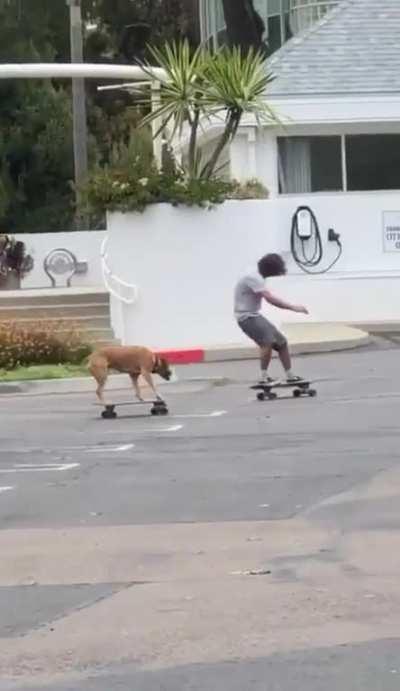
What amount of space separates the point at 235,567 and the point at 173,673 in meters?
2.35

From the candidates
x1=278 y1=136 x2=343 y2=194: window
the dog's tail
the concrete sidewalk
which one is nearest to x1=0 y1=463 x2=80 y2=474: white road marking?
the dog's tail

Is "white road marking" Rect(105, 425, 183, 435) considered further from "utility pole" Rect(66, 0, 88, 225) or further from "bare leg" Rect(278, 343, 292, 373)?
"utility pole" Rect(66, 0, 88, 225)

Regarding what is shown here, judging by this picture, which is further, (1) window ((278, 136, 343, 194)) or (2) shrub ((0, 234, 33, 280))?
(2) shrub ((0, 234, 33, 280))

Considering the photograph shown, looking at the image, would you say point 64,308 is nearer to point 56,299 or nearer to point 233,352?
point 56,299

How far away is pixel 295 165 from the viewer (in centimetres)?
3222

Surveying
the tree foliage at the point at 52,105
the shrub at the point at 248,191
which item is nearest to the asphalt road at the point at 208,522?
the shrub at the point at 248,191

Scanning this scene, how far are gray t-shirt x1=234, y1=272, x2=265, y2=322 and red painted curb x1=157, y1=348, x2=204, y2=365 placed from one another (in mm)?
5542

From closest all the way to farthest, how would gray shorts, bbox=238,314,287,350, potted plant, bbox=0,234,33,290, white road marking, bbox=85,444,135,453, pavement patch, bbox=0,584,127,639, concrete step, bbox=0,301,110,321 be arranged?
pavement patch, bbox=0,584,127,639, white road marking, bbox=85,444,135,453, gray shorts, bbox=238,314,287,350, concrete step, bbox=0,301,110,321, potted plant, bbox=0,234,33,290

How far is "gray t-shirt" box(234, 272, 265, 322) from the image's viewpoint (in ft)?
63.5

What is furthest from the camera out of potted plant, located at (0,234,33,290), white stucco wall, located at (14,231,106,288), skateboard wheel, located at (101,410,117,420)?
white stucco wall, located at (14,231,106,288)

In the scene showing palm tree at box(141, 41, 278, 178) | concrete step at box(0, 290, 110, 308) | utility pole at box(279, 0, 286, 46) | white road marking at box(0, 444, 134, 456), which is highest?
utility pole at box(279, 0, 286, 46)

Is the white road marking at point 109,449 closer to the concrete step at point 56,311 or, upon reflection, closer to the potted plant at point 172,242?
the potted plant at point 172,242

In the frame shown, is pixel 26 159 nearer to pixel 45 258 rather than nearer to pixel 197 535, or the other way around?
pixel 45 258

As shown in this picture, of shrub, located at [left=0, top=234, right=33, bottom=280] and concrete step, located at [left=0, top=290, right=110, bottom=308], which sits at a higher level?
shrub, located at [left=0, top=234, right=33, bottom=280]
